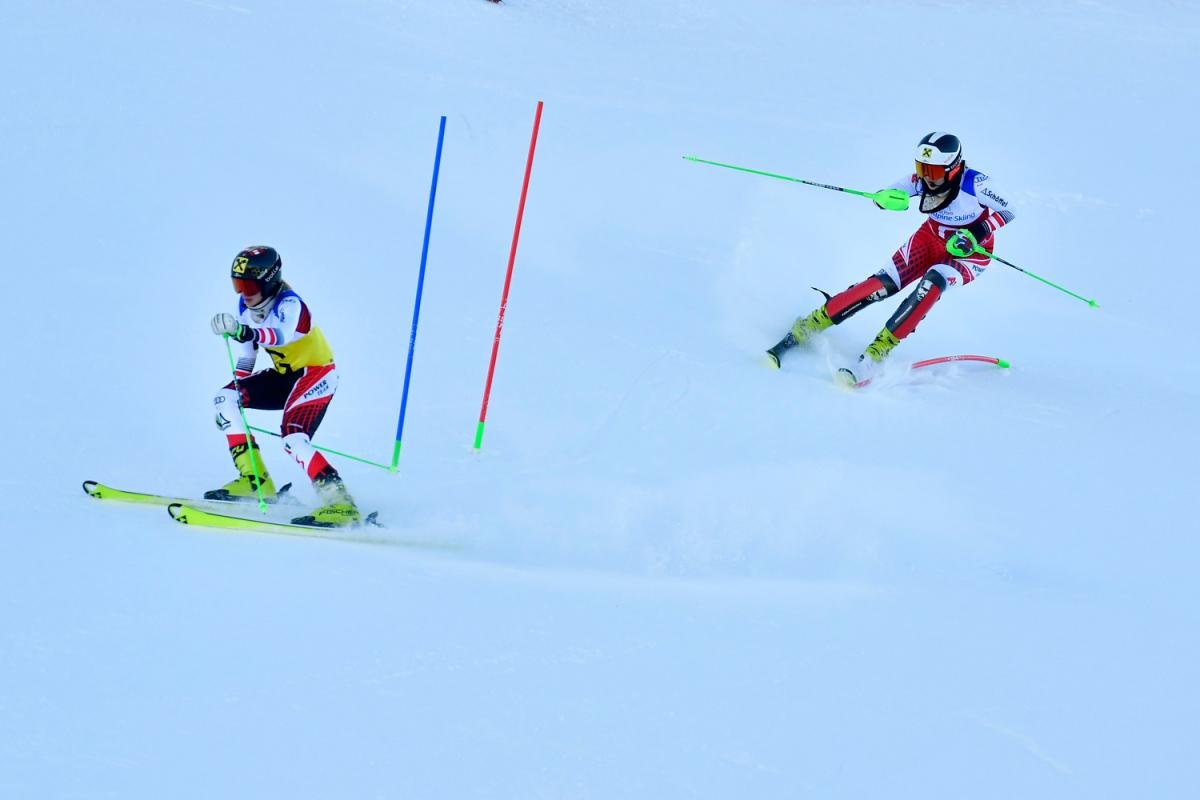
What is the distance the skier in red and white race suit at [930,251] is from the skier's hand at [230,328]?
11.3 ft

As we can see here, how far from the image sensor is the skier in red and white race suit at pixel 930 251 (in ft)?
20.7

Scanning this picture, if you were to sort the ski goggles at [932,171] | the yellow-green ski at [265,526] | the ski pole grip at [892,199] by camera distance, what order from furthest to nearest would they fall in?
the ski pole grip at [892,199] < the ski goggles at [932,171] < the yellow-green ski at [265,526]

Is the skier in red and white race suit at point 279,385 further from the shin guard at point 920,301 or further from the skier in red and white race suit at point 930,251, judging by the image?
the shin guard at point 920,301

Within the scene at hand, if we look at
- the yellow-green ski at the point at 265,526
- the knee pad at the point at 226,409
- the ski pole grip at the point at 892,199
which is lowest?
the yellow-green ski at the point at 265,526

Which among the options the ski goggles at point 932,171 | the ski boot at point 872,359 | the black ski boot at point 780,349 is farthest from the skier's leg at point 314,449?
the ski goggles at point 932,171

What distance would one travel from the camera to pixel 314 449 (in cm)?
476

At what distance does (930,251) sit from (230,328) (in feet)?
14.5

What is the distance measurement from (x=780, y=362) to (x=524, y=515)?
241cm

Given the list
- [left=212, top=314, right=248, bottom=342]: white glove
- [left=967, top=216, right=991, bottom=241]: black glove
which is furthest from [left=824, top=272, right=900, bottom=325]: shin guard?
[left=212, top=314, right=248, bottom=342]: white glove

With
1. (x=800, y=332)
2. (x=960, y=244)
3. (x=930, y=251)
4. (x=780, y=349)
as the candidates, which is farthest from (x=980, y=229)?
(x=780, y=349)

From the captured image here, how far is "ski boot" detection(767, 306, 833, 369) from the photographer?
22.1ft

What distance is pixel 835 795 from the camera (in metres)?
3.49

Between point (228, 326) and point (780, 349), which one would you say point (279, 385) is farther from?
point (780, 349)

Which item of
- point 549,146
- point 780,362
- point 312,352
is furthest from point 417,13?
point 312,352
